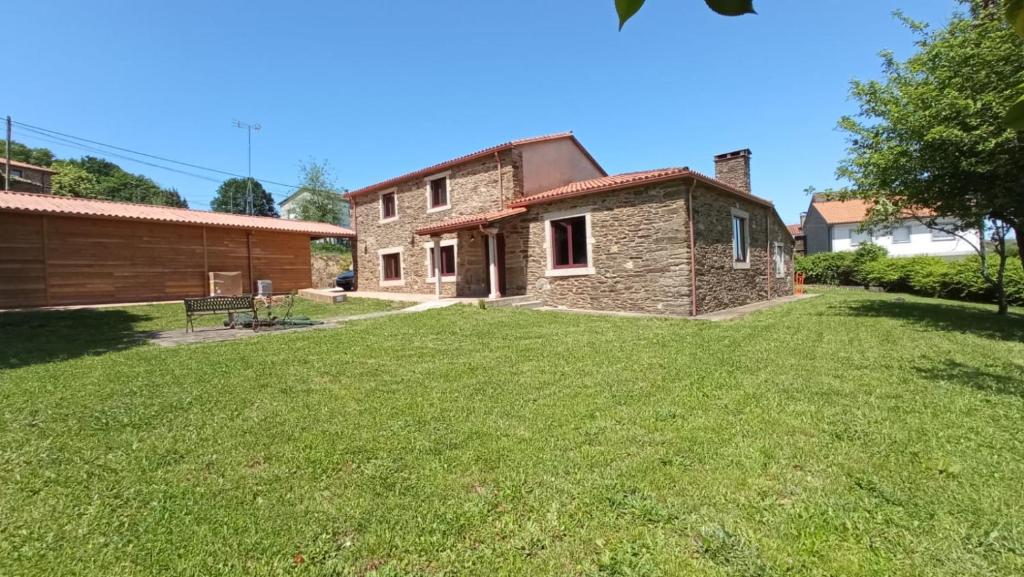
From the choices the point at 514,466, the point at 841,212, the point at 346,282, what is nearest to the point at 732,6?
the point at 514,466

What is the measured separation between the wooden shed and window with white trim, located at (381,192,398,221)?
13.0 feet

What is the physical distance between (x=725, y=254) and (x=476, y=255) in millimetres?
8253

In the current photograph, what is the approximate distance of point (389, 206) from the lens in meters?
21.3

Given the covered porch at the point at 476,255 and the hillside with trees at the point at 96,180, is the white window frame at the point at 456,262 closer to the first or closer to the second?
the covered porch at the point at 476,255

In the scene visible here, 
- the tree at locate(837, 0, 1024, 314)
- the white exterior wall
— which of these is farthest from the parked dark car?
the white exterior wall

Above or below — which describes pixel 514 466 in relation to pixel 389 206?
below

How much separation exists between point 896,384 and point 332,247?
47.6 metres

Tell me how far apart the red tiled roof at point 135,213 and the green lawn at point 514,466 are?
11014mm

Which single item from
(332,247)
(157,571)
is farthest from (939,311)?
(332,247)

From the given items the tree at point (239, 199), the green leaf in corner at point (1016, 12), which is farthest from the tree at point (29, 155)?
the green leaf in corner at point (1016, 12)

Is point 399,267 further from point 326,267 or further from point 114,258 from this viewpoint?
point 326,267

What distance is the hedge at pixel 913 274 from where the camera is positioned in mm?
19562

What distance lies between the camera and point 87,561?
2.41m

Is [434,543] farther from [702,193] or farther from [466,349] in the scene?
[702,193]
